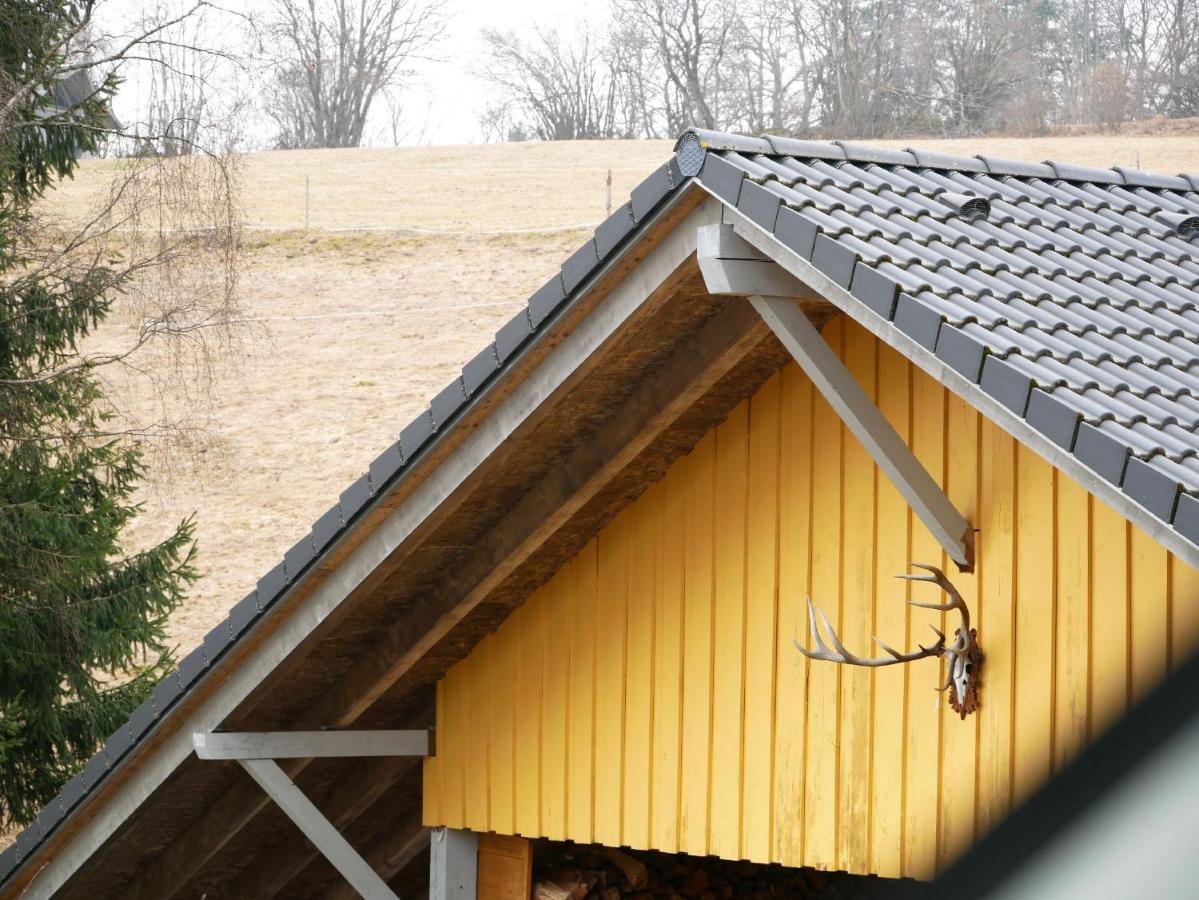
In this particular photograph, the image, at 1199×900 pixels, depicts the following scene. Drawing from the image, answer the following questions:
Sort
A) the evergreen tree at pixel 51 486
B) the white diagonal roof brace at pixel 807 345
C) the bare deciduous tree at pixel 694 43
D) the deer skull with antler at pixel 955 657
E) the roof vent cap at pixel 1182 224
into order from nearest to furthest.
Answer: the white diagonal roof brace at pixel 807 345
the deer skull with antler at pixel 955 657
the roof vent cap at pixel 1182 224
the evergreen tree at pixel 51 486
the bare deciduous tree at pixel 694 43

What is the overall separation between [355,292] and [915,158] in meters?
28.0

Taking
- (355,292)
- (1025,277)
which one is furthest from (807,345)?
(355,292)

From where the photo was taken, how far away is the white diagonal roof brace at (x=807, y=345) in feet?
13.9

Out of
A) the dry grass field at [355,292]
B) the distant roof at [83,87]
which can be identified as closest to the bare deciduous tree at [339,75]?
the dry grass field at [355,292]

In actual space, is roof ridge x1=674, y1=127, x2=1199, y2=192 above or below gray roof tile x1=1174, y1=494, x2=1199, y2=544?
above

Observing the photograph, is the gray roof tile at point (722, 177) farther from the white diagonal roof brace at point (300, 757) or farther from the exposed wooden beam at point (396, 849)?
the exposed wooden beam at point (396, 849)

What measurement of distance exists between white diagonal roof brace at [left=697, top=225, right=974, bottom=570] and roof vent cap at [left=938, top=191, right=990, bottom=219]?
2.49ft

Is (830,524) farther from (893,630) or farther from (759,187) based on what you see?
(759,187)

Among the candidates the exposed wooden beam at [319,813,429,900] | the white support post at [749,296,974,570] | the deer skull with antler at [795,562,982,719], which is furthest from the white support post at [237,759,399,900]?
the white support post at [749,296,974,570]

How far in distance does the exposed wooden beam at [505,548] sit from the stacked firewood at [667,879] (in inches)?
47.6

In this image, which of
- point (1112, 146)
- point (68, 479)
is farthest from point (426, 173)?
point (68, 479)

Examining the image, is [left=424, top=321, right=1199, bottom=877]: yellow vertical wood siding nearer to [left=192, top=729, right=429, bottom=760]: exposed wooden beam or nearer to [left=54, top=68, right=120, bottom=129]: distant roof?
[left=192, top=729, right=429, bottom=760]: exposed wooden beam

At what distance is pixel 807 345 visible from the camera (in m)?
4.37

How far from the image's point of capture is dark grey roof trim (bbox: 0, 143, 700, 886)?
14.3 ft
